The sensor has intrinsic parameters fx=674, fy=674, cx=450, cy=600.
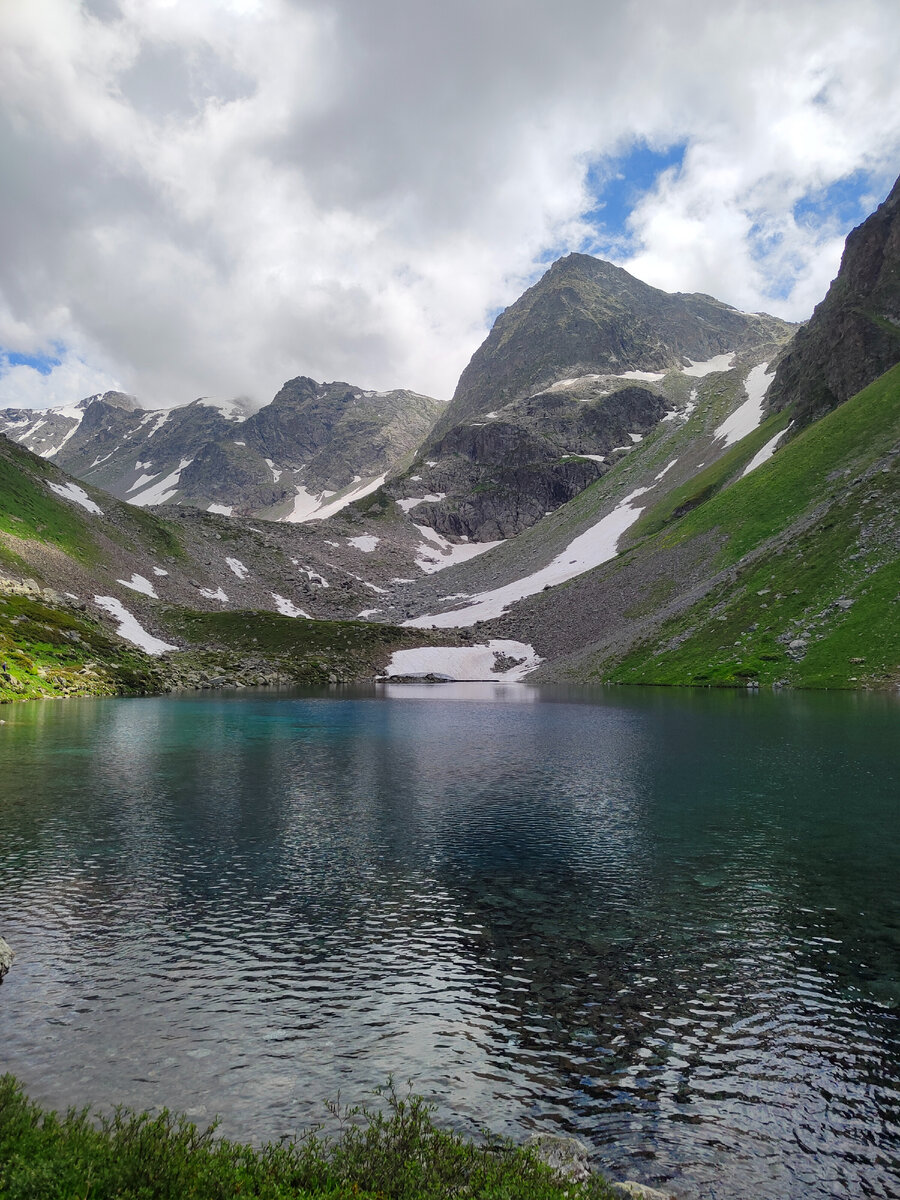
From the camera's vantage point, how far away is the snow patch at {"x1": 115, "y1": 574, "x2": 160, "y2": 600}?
509ft

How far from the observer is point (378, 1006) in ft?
46.4

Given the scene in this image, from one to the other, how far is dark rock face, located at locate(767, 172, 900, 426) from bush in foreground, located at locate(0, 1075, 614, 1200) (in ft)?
554

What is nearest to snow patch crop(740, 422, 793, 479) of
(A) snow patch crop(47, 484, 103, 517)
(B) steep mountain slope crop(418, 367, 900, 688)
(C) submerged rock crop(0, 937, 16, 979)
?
(B) steep mountain slope crop(418, 367, 900, 688)

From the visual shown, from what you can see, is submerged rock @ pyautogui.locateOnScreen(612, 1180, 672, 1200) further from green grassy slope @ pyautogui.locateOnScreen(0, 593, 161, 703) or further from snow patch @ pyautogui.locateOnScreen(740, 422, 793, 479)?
snow patch @ pyautogui.locateOnScreen(740, 422, 793, 479)

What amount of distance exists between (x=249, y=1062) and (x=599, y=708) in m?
65.0

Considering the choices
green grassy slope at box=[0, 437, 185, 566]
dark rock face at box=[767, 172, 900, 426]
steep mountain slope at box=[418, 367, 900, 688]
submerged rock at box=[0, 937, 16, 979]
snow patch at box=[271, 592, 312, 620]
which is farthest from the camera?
snow patch at box=[271, 592, 312, 620]

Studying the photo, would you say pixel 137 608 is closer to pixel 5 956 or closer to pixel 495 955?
pixel 5 956

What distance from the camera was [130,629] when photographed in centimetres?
13238

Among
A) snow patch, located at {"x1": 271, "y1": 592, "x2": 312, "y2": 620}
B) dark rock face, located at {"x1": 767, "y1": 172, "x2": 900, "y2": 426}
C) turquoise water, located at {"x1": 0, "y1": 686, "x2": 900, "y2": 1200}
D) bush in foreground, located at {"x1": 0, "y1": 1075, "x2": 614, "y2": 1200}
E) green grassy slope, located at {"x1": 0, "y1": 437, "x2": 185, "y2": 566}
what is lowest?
turquoise water, located at {"x1": 0, "y1": 686, "x2": 900, "y2": 1200}

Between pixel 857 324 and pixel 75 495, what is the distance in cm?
19499

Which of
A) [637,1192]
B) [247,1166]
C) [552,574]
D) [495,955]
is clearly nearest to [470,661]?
[552,574]

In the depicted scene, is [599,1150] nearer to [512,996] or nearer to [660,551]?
[512,996]

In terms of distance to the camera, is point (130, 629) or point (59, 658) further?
point (130, 629)

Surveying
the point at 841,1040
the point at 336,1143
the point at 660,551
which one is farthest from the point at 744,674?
the point at 336,1143
